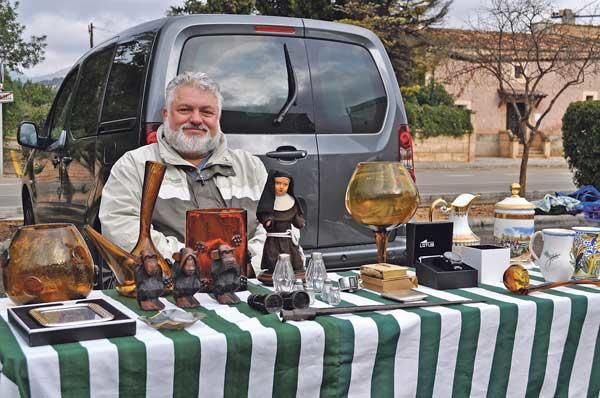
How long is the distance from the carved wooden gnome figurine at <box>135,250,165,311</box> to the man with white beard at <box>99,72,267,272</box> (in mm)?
898

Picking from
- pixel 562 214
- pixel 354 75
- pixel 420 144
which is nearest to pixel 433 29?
pixel 420 144

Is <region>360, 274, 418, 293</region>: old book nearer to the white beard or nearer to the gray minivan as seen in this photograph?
the white beard

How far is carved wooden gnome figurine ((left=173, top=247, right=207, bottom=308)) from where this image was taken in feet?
6.30

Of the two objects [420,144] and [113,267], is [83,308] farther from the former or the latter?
[420,144]

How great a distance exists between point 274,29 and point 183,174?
1107 mm

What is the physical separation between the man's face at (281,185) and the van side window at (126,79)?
4.80 ft

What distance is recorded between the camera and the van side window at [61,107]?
4898 millimetres

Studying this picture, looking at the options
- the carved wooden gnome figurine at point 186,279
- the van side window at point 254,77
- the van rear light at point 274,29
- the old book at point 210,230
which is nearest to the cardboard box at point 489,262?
the old book at point 210,230

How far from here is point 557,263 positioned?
2328 millimetres

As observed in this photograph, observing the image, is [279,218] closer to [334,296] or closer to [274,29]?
[334,296]

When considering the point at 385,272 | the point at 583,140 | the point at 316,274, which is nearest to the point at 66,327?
the point at 316,274

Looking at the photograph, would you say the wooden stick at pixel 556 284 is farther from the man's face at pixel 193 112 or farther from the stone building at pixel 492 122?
the stone building at pixel 492 122

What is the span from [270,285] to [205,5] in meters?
24.2

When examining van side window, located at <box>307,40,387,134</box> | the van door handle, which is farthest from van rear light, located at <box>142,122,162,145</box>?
van side window, located at <box>307,40,387,134</box>
